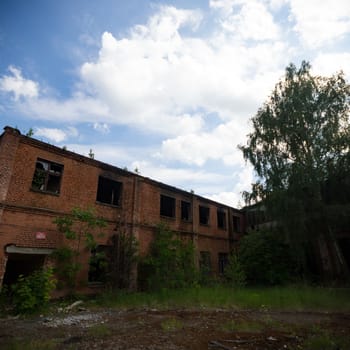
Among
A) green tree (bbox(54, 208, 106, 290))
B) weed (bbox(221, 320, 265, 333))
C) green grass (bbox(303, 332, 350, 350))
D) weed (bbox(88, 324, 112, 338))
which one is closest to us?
green grass (bbox(303, 332, 350, 350))

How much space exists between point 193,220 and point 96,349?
504 inches

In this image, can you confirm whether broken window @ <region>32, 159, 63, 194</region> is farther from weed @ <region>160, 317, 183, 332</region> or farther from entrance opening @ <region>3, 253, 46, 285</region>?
weed @ <region>160, 317, 183, 332</region>

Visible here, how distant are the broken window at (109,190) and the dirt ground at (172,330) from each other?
6.57 meters

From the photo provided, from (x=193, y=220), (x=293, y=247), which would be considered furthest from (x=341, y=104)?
(x=193, y=220)

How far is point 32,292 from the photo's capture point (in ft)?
26.0

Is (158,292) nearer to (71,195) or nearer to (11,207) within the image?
(71,195)

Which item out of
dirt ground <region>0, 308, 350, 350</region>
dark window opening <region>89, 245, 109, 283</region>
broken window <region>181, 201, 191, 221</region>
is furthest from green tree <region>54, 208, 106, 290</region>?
broken window <region>181, 201, 191, 221</region>

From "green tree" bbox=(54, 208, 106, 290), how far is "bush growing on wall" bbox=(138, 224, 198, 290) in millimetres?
3251

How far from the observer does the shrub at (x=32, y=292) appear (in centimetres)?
762

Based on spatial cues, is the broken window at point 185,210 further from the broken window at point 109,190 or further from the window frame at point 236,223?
the window frame at point 236,223

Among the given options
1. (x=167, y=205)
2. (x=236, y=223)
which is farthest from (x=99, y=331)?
(x=236, y=223)

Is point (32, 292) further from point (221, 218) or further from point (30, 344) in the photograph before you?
point (221, 218)

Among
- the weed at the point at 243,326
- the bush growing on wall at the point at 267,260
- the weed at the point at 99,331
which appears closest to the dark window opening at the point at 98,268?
the weed at the point at 99,331

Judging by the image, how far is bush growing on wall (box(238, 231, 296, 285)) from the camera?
48.7ft
